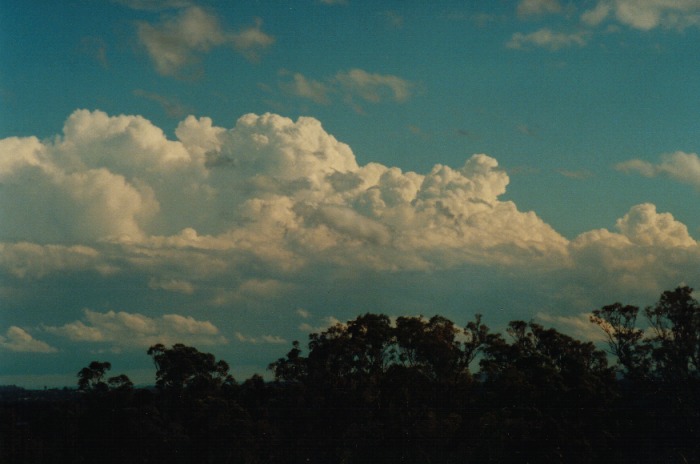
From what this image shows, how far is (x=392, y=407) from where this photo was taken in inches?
1869

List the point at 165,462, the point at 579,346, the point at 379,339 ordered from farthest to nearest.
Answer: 1. the point at 579,346
2. the point at 379,339
3. the point at 165,462

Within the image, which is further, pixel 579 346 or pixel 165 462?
pixel 579 346

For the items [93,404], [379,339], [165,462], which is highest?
[379,339]

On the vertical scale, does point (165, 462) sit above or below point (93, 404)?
below

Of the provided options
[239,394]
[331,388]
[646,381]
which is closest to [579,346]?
[646,381]

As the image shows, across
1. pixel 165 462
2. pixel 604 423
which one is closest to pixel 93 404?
pixel 165 462

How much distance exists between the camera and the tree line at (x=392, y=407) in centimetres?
4516

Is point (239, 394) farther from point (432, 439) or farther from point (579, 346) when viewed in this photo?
point (579, 346)

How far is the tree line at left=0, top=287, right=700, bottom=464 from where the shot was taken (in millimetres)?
45156

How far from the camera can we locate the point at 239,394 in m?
49.7

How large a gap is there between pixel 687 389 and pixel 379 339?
1756 centimetres

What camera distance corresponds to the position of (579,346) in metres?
54.6

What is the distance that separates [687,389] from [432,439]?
47.4 feet

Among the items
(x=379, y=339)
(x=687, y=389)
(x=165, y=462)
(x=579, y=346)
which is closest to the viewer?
(x=165, y=462)
